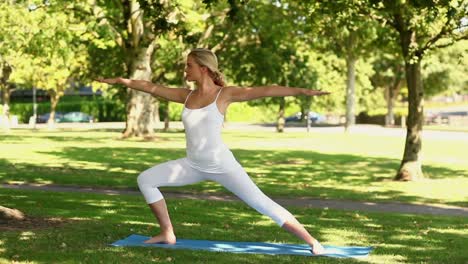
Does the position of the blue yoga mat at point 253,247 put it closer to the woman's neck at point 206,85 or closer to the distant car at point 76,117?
the woman's neck at point 206,85

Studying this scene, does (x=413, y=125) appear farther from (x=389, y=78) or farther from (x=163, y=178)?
(x=389, y=78)

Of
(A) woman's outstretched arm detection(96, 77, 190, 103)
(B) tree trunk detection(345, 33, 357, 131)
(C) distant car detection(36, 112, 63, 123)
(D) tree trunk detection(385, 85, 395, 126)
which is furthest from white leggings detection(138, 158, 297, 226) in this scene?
(C) distant car detection(36, 112, 63, 123)

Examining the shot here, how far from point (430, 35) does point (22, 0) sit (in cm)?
1843

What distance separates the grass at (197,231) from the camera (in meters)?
7.61

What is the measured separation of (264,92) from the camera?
7.42 meters

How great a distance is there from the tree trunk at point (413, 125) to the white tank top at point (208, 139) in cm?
1277

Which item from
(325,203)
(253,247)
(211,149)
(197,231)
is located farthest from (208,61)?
(325,203)

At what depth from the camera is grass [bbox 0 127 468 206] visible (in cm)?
1680

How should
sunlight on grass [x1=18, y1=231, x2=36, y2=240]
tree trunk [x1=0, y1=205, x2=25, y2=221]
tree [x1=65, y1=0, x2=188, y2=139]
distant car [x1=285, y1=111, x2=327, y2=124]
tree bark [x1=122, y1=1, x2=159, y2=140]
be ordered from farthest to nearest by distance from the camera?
1. distant car [x1=285, y1=111, x2=327, y2=124]
2. tree bark [x1=122, y1=1, x2=159, y2=140]
3. tree [x1=65, y1=0, x2=188, y2=139]
4. tree trunk [x1=0, y1=205, x2=25, y2=221]
5. sunlight on grass [x1=18, y1=231, x2=36, y2=240]

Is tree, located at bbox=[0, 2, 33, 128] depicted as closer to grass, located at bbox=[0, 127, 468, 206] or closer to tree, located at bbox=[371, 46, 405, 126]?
grass, located at bbox=[0, 127, 468, 206]

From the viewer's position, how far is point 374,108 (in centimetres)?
7525

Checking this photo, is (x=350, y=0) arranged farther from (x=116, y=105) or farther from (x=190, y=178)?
(x=116, y=105)

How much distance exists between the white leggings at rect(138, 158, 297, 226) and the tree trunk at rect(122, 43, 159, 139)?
2695 cm

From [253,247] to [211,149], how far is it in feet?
4.23
